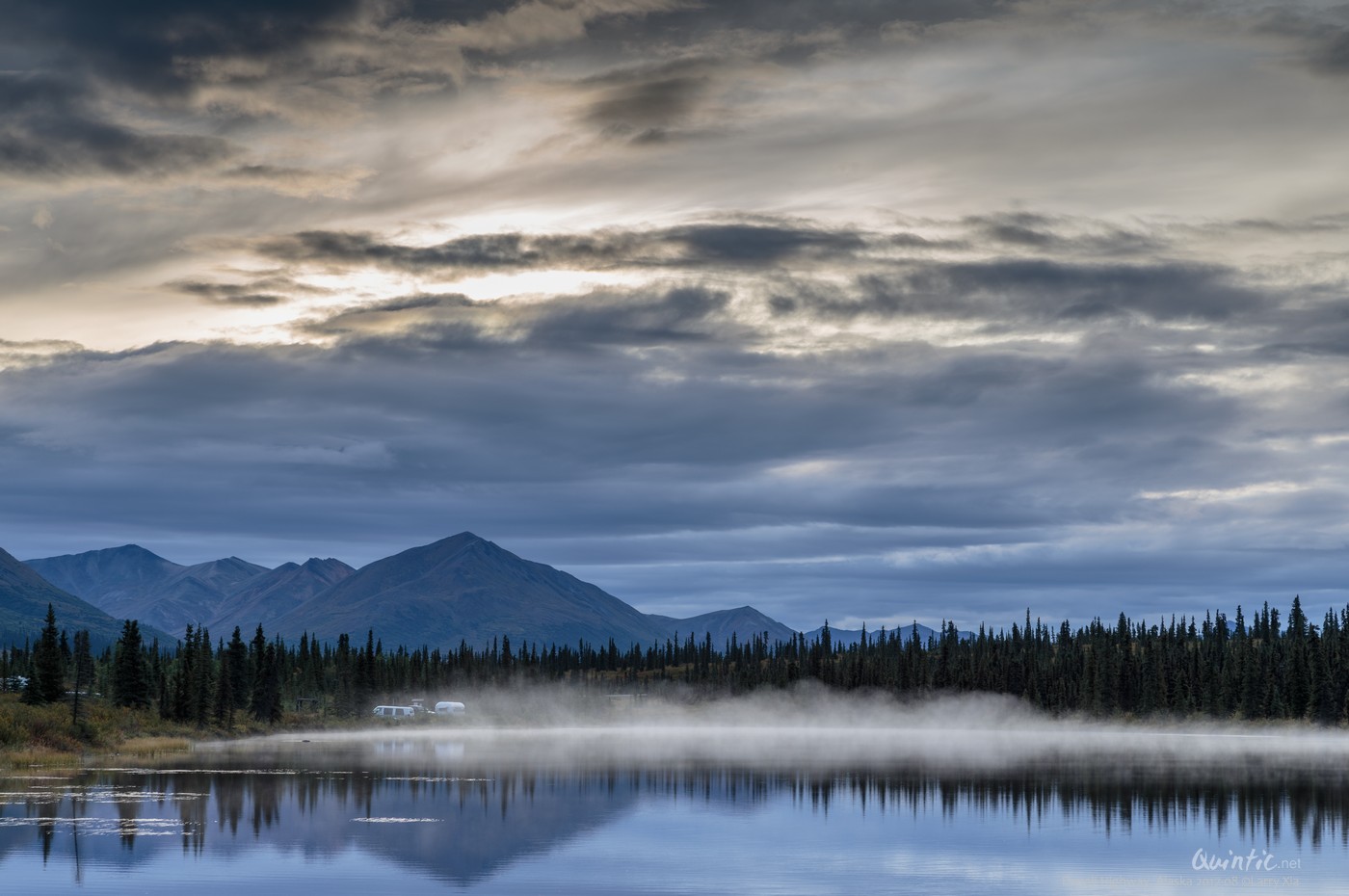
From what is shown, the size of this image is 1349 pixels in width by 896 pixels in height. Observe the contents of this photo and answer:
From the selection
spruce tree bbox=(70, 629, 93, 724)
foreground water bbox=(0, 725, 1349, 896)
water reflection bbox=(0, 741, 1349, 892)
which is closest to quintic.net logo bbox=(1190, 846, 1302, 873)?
foreground water bbox=(0, 725, 1349, 896)

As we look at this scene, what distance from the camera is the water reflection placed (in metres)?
55.2

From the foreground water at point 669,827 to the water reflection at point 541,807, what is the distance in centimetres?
22

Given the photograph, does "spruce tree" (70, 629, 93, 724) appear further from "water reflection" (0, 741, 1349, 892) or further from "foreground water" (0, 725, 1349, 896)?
"water reflection" (0, 741, 1349, 892)

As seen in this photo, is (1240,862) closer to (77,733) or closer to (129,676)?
(77,733)

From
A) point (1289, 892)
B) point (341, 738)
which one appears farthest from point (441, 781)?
point (341, 738)

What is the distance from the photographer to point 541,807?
73.6 metres

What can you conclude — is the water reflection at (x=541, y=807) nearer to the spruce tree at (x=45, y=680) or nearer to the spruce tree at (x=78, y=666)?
the spruce tree at (x=78, y=666)

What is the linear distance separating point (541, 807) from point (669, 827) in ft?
35.9

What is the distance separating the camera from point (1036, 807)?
73375 mm

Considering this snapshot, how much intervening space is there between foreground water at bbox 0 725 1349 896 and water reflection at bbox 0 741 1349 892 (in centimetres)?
22

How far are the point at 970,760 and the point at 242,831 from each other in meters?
76.2

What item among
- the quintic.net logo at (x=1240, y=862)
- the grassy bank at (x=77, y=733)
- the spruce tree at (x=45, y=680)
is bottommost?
the grassy bank at (x=77, y=733)

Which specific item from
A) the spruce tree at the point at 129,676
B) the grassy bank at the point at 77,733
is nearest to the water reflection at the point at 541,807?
the grassy bank at the point at 77,733

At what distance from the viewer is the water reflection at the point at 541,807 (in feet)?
181
